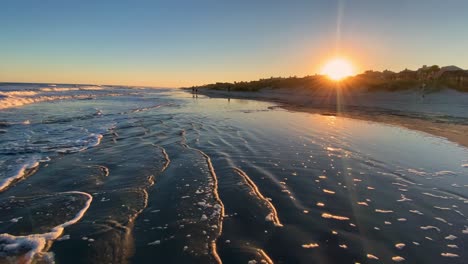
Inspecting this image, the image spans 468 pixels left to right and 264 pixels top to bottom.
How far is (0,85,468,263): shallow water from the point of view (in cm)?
459

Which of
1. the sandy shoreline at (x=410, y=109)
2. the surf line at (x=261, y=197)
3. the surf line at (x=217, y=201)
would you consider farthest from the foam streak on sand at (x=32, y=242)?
the sandy shoreline at (x=410, y=109)

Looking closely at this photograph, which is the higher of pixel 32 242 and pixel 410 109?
pixel 410 109

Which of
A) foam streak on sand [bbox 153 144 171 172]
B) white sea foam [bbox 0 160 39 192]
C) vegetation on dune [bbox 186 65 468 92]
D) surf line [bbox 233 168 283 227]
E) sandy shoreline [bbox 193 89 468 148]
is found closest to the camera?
surf line [bbox 233 168 283 227]

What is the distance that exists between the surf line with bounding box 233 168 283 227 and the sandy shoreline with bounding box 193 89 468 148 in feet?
34.0

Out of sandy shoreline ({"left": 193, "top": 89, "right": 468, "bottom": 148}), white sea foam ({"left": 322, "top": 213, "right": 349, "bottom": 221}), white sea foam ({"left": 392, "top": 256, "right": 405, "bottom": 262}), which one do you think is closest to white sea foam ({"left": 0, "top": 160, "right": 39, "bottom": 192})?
white sea foam ({"left": 322, "top": 213, "right": 349, "bottom": 221})

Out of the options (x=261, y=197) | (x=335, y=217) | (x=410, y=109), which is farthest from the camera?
(x=410, y=109)

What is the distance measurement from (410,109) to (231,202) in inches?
1174

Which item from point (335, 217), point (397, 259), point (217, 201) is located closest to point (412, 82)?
point (335, 217)

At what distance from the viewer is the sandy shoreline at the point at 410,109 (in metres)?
18.2

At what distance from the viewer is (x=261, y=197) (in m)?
6.67

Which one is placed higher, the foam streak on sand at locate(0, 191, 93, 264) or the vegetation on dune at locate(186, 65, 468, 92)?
the vegetation on dune at locate(186, 65, 468, 92)

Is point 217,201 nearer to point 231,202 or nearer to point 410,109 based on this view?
point 231,202

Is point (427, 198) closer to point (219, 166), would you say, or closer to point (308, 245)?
point (308, 245)

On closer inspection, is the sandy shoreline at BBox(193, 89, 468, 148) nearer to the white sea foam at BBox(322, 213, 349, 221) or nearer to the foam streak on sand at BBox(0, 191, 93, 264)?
the white sea foam at BBox(322, 213, 349, 221)
